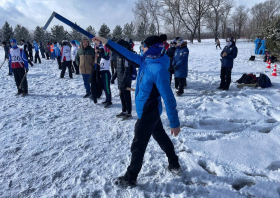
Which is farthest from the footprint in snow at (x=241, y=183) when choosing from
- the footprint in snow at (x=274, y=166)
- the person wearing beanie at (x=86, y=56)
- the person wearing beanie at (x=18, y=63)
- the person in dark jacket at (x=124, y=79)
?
the person wearing beanie at (x=18, y=63)

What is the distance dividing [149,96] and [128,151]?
5.03 feet

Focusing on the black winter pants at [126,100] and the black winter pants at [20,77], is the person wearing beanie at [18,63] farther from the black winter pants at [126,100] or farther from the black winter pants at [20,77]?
the black winter pants at [126,100]

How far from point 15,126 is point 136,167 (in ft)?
11.6

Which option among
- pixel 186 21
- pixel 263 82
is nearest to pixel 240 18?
pixel 186 21

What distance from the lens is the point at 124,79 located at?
14.3ft

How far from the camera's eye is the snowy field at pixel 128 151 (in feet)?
8.15

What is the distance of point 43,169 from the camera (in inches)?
115

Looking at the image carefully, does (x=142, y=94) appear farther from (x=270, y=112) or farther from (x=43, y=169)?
(x=270, y=112)

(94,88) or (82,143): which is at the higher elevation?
(94,88)

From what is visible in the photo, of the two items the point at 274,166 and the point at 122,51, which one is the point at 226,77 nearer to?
the point at 274,166

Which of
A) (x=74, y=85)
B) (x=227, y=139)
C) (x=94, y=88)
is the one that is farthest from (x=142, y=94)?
(x=74, y=85)

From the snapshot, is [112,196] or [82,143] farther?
[82,143]

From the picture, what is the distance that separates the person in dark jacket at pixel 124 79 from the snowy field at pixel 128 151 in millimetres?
293

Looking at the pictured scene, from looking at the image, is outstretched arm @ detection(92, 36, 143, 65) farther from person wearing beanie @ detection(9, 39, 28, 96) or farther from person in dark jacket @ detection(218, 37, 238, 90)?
person wearing beanie @ detection(9, 39, 28, 96)
